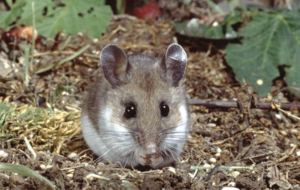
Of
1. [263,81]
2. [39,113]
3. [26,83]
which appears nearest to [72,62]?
[26,83]

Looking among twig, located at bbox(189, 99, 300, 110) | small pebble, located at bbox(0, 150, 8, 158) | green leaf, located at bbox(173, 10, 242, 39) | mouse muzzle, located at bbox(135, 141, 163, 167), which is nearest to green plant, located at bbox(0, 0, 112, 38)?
green leaf, located at bbox(173, 10, 242, 39)

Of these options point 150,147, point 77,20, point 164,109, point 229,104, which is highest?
point 77,20

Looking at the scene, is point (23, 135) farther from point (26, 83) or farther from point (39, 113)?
point (26, 83)

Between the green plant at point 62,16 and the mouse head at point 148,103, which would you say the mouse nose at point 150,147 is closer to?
the mouse head at point 148,103

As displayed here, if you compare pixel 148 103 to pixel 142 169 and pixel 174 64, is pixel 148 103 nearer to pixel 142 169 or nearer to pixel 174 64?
pixel 174 64

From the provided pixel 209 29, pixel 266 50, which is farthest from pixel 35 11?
pixel 266 50

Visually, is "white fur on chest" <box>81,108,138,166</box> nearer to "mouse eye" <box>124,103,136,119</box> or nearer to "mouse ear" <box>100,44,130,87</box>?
"mouse eye" <box>124,103,136,119</box>

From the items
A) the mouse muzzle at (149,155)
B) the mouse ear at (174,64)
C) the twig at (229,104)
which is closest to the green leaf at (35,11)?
the twig at (229,104)
